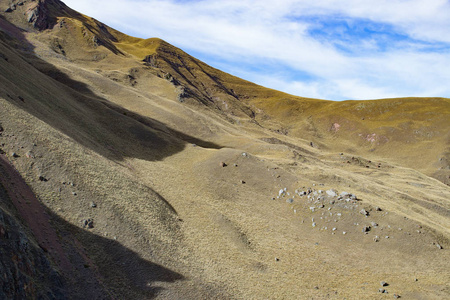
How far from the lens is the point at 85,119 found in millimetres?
42594

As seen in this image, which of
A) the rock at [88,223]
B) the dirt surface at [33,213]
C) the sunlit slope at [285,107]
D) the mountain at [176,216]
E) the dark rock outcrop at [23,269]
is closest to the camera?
the dark rock outcrop at [23,269]

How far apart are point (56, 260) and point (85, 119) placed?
2902 cm

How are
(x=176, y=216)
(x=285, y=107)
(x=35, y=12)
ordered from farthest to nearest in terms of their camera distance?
1. (x=285, y=107)
2. (x=35, y=12)
3. (x=176, y=216)

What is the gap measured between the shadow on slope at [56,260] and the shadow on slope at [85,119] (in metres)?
13.3

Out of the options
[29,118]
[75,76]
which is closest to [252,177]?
[29,118]

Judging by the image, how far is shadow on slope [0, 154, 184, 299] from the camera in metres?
14.6

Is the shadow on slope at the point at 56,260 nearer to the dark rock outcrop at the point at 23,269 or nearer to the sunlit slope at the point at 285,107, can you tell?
the dark rock outcrop at the point at 23,269

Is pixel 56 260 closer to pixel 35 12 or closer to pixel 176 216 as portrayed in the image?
pixel 176 216

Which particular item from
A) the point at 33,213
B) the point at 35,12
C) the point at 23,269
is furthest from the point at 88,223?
the point at 35,12

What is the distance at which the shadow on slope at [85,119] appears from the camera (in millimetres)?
33750

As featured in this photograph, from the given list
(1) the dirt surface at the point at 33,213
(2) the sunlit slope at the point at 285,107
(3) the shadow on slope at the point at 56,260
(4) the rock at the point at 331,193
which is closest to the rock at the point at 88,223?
(3) the shadow on slope at the point at 56,260

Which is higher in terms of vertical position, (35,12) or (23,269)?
(35,12)

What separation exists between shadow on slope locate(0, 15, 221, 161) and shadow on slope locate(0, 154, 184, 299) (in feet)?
43.7

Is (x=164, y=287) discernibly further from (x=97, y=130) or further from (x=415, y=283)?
(x=97, y=130)
